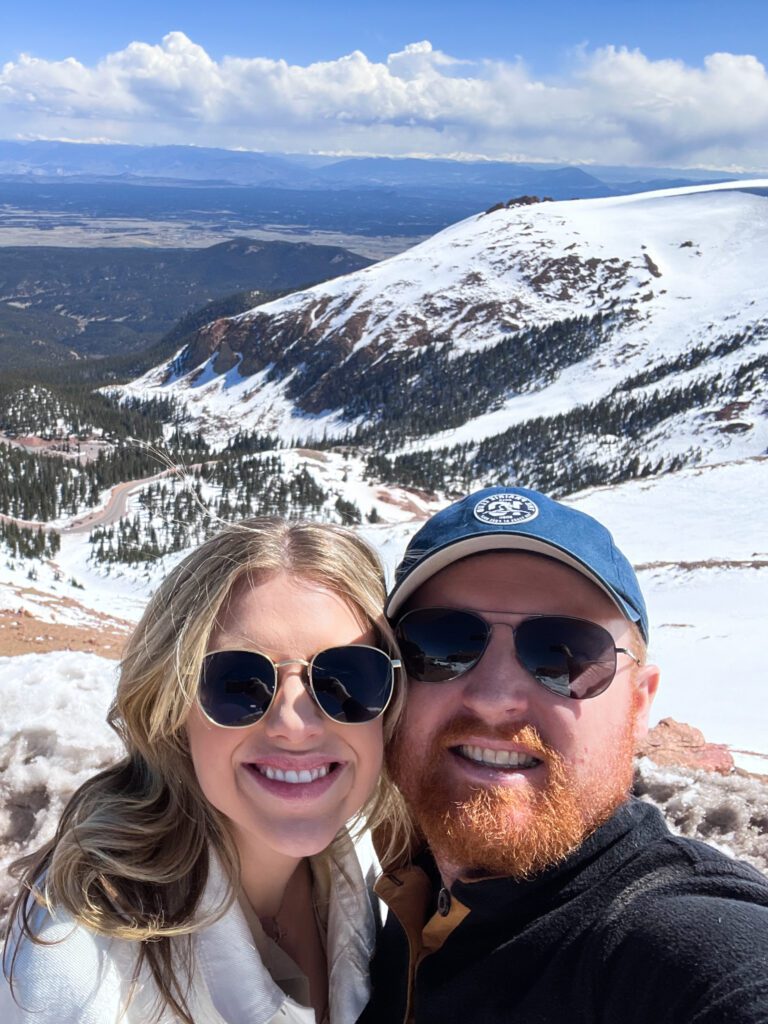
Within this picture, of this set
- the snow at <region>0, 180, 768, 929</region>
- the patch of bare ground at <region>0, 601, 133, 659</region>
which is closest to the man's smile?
the snow at <region>0, 180, 768, 929</region>

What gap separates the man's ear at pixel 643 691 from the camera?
10.9ft

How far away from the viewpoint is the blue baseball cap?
309cm

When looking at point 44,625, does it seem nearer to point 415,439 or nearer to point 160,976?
point 160,976

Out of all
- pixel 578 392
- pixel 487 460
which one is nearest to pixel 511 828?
pixel 487 460

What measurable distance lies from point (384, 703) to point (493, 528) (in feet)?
3.12

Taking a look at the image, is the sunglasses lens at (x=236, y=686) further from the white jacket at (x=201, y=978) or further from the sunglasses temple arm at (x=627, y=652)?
the sunglasses temple arm at (x=627, y=652)

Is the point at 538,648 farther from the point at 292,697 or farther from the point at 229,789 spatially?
the point at 229,789

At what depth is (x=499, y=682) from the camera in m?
3.12

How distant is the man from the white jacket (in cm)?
18

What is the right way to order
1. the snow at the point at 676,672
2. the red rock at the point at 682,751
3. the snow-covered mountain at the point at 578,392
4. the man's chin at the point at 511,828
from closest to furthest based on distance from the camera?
1. the man's chin at the point at 511,828
2. the snow at the point at 676,672
3. the red rock at the point at 682,751
4. the snow-covered mountain at the point at 578,392

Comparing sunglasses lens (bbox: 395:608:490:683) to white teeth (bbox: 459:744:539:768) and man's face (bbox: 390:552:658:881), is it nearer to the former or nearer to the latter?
man's face (bbox: 390:552:658:881)

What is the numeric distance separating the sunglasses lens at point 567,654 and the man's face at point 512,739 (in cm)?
4

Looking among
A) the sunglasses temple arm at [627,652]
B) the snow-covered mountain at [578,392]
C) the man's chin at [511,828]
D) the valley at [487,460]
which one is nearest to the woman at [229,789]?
the man's chin at [511,828]

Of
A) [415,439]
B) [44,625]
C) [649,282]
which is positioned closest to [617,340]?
[649,282]
